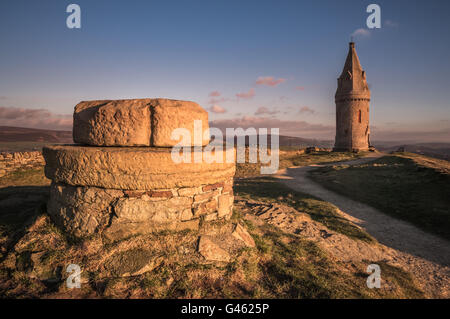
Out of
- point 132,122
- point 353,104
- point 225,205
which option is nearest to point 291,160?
point 353,104

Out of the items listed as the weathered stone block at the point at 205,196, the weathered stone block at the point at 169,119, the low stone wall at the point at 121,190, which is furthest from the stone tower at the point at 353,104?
the low stone wall at the point at 121,190

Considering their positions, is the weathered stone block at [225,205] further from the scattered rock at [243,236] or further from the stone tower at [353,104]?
the stone tower at [353,104]

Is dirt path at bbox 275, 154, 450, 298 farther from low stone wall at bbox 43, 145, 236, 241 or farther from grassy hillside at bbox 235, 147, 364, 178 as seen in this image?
grassy hillside at bbox 235, 147, 364, 178

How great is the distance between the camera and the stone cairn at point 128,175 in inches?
138

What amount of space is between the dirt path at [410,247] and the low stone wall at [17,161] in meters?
15.2

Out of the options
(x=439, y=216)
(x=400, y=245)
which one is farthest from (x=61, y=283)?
(x=439, y=216)

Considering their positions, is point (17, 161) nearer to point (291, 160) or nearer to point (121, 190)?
point (121, 190)

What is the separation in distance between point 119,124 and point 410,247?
728cm

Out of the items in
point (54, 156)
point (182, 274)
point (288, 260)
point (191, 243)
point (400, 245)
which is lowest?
point (400, 245)

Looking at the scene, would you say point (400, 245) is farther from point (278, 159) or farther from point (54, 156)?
point (278, 159)

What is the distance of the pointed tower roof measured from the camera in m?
27.9

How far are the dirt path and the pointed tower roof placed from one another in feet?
78.6

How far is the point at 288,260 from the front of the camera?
160 inches
